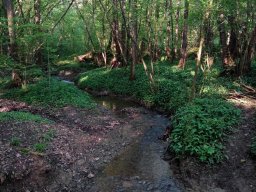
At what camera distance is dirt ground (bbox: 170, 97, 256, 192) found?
32.1ft

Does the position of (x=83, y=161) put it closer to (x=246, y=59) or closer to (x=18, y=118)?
(x=18, y=118)

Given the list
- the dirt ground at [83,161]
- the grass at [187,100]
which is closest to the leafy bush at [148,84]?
the grass at [187,100]

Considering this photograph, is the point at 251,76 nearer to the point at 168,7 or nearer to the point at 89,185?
the point at 168,7

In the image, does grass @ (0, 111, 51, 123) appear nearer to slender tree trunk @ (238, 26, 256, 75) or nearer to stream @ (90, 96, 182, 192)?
stream @ (90, 96, 182, 192)

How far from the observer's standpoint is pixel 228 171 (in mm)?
10477

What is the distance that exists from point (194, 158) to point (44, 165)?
559 centimetres

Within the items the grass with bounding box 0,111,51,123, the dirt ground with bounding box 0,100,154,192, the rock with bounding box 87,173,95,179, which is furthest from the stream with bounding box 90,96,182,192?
the grass with bounding box 0,111,51,123

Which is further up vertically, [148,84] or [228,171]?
[148,84]

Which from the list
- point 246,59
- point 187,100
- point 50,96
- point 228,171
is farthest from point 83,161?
point 246,59

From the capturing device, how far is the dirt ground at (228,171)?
32.1 ft

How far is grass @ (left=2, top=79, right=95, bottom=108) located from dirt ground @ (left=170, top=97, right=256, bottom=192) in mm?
8547

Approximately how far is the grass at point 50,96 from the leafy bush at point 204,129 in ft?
22.6

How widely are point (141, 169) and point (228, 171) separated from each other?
127 inches

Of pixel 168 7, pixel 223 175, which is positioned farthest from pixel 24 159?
pixel 168 7
